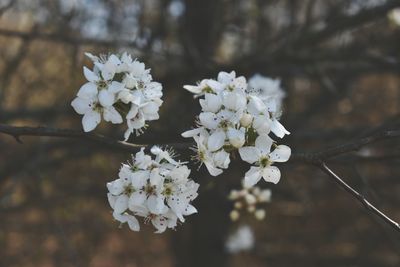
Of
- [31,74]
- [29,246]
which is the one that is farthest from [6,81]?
[29,246]

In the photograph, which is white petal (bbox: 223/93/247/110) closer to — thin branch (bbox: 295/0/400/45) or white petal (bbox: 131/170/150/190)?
white petal (bbox: 131/170/150/190)

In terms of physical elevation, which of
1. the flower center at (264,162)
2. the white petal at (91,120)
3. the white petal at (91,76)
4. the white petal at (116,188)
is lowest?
the white petal at (116,188)

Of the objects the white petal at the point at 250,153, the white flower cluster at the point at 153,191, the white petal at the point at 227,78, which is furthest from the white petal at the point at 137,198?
the white petal at the point at 227,78

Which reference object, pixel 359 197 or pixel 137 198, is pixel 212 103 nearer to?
pixel 137 198

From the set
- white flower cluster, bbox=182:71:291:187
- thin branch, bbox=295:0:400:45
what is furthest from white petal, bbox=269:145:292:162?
thin branch, bbox=295:0:400:45

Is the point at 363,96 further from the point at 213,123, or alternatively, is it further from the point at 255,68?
the point at 213,123

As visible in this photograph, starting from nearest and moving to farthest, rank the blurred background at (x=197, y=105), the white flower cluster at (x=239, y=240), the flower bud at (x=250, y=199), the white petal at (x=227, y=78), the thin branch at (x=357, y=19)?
the white petal at (x=227, y=78) → the flower bud at (x=250, y=199) → the thin branch at (x=357, y=19) → the blurred background at (x=197, y=105) → the white flower cluster at (x=239, y=240)

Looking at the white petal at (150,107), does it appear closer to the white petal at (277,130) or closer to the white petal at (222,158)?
the white petal at (222,158)
